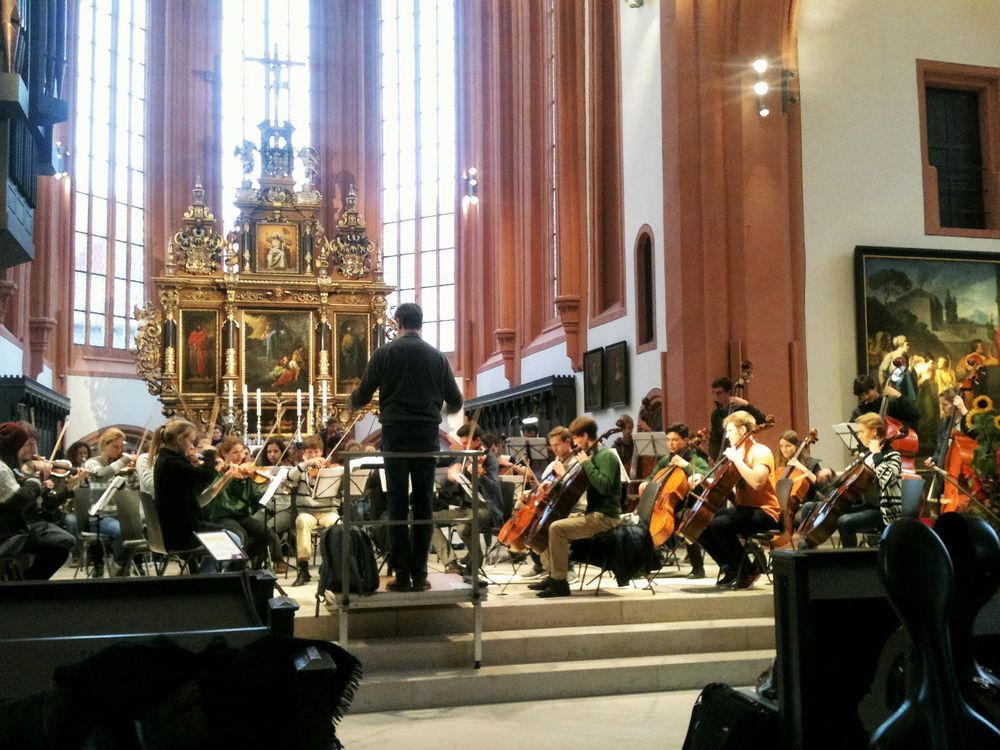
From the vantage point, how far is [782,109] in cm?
1216

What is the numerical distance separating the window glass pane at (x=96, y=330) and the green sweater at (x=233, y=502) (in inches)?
555

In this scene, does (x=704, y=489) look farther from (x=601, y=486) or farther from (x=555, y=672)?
(x=555, y=672)

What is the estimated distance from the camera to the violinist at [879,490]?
717 cm

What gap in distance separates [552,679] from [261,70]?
813 inches

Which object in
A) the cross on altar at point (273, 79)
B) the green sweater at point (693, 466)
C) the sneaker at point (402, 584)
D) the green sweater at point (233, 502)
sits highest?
the cross on altar at point (273, 79)

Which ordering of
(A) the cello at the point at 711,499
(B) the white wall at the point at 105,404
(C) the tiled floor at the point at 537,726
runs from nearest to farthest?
(C) the tiled floor at the point at 537,726 < (A) the cello at the point at 711,499 < (B) the white wall at the point at 105,404

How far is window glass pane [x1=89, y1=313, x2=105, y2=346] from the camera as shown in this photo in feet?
70.1

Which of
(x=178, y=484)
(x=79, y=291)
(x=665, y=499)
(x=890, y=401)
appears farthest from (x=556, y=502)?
(x=79, y=291)

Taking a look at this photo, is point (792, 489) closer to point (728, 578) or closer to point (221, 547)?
point (728, 578)

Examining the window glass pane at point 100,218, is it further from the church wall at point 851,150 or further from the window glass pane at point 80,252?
the church wall at point 851,150

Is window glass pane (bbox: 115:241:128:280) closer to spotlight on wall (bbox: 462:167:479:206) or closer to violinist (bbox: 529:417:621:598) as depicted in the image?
spotlight on wall (bbox: 462:167:479:206)

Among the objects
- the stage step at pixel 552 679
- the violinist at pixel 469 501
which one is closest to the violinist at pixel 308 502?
the violinist at pixel 469 501

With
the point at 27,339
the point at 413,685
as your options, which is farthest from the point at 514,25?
the point at 413,685

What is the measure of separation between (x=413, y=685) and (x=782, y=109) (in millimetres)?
8658
